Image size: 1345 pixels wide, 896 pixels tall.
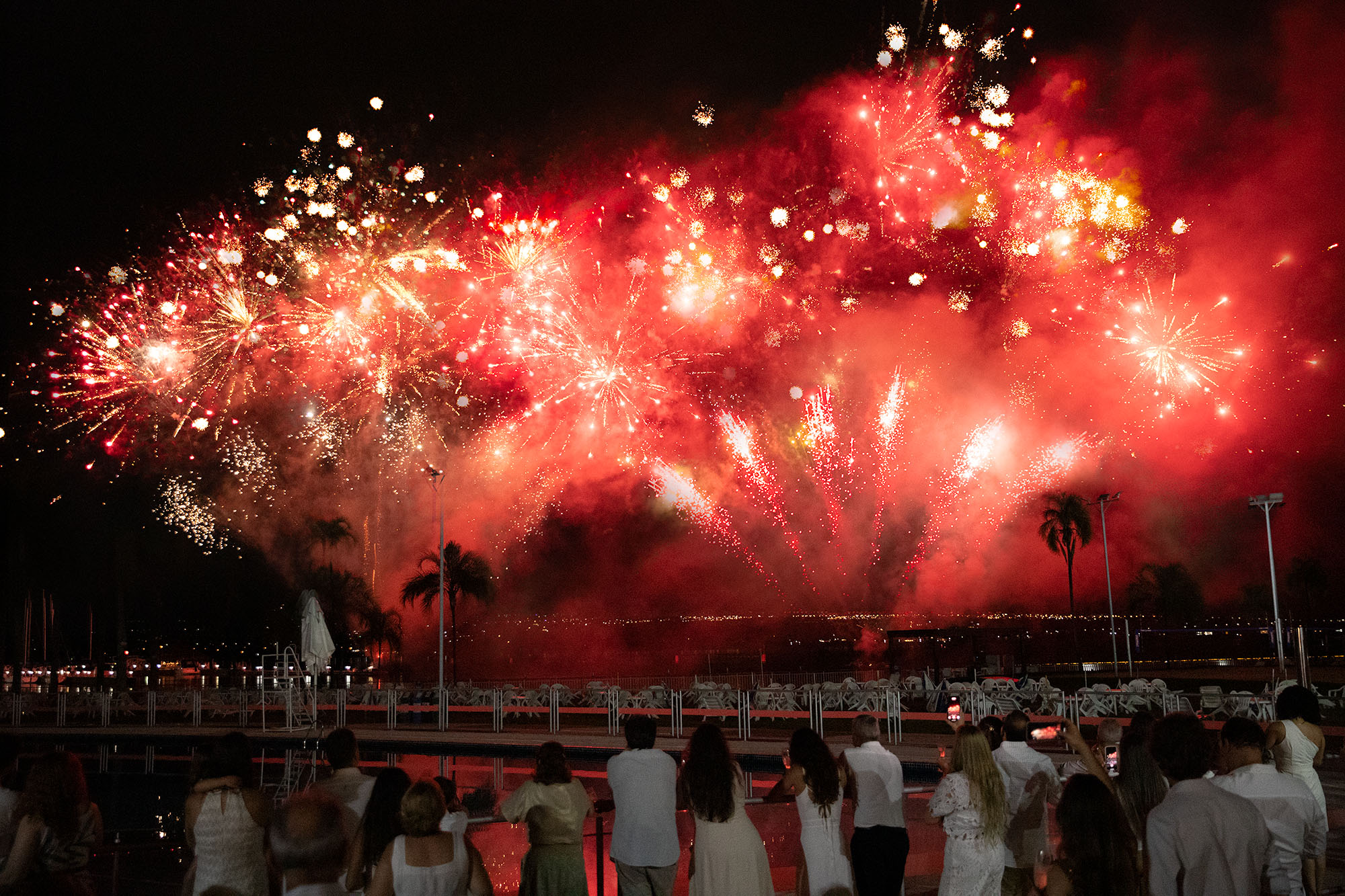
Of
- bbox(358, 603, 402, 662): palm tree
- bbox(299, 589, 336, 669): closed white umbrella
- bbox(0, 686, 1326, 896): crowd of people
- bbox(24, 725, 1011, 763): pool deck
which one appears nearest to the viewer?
bbox(0, 686, 1326, 896): crowd of people

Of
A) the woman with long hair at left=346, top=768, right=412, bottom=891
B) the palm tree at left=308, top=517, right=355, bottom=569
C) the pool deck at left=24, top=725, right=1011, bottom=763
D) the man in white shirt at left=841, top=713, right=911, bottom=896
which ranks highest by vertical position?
the palm tree at left=308, top=517, right=355, bottom=569

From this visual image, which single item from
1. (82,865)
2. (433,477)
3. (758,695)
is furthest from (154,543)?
(82,865)

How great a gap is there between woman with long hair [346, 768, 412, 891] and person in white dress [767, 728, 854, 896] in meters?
2.24

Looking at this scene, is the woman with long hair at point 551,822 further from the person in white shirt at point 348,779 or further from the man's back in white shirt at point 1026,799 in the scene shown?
the man's back in white shirt at point 1026,799

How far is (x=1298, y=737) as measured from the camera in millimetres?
7320

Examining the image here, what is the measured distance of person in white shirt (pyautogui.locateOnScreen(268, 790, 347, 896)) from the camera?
481 centimetres

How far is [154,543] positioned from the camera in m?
45.7

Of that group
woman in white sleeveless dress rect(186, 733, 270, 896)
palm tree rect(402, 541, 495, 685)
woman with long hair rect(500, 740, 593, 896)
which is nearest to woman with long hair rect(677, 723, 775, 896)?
woman with long hair rect(500, 740, 593, 896)

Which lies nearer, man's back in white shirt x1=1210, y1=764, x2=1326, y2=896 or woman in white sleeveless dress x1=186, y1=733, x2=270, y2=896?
woman in white sleeveless dress x1=186, y1=733, x2=270, y2=896

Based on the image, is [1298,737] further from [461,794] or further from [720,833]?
[461,794]

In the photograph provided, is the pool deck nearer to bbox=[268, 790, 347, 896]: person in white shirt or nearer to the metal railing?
the metal railing

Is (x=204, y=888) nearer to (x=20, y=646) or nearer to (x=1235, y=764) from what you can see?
(x=1235, y=764)

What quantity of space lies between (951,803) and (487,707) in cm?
2314

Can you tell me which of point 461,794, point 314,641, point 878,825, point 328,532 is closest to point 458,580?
point 328,532
